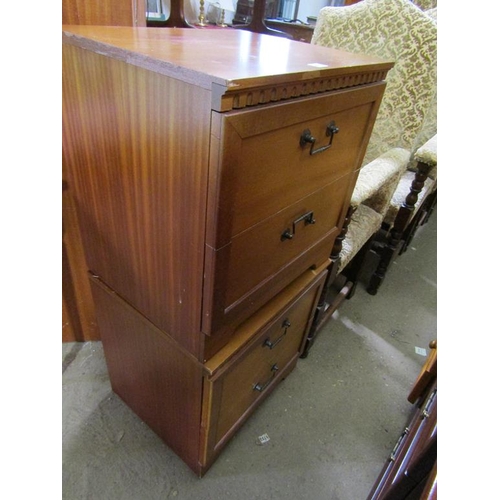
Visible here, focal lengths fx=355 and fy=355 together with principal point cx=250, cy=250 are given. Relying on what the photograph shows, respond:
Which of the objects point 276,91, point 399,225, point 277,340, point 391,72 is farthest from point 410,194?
point 276,91

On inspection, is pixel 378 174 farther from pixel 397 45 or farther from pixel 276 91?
pixel 276 91

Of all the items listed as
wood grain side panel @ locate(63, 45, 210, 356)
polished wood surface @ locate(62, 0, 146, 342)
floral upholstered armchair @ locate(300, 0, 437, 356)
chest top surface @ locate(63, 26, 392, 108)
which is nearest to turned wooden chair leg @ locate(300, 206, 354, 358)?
floral upholstered armchair @ locate(300, 0, 437, 356)

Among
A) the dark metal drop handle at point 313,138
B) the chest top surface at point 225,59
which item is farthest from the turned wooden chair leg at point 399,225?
the dark metal drop handle at point 313,138

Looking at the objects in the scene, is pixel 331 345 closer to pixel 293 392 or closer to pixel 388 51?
pixel 293 392

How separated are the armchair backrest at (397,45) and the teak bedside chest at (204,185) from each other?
0.75 meters

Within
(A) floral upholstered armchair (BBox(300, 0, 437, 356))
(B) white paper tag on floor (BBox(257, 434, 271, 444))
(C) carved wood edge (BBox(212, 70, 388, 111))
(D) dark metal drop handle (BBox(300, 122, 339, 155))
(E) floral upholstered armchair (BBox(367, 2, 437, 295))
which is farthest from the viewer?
(E) floral upholstered armchair (BBox(367, 2, 437, 295))

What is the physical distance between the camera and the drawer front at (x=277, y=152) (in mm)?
464

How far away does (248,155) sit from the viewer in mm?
497

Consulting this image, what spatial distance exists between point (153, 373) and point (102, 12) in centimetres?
89

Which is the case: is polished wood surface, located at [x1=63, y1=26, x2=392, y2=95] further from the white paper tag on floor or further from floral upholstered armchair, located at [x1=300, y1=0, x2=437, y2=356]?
the white paper tag on floor

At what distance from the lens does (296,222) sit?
2.35 ft

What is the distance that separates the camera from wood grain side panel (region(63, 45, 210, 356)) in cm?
48
